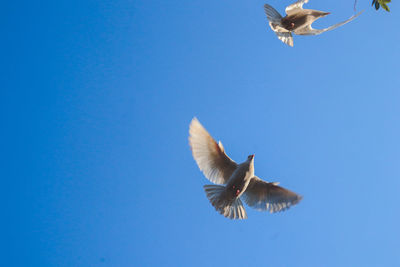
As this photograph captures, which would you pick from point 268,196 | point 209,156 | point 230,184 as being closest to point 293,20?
point 209,156

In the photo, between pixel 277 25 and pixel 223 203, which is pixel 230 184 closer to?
pixel 223 203

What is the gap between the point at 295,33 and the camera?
244 inches

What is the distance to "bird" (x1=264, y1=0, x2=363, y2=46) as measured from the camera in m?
5.95

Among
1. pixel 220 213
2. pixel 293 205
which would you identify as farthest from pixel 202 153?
pixel 293 205

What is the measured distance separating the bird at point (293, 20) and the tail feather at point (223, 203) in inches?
116

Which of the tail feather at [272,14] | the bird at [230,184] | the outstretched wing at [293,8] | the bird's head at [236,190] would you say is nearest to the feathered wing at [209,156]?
the bird at [230,184]

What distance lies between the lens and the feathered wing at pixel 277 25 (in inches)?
235

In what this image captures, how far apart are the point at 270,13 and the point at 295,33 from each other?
54 centimetres

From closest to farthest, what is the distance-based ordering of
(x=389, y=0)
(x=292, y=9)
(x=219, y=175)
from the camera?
(x=389, y=0) → (x=292, y=9) → (x=219, y=175)

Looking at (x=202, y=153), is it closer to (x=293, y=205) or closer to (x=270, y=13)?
(x=293, y=205)

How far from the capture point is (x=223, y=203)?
698cm

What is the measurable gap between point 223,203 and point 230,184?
483mm

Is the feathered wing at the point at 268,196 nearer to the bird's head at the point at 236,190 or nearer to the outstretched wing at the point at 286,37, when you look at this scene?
the bird's head at the point at 236,190

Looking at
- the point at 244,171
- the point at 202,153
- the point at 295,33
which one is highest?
the point at 295,33
